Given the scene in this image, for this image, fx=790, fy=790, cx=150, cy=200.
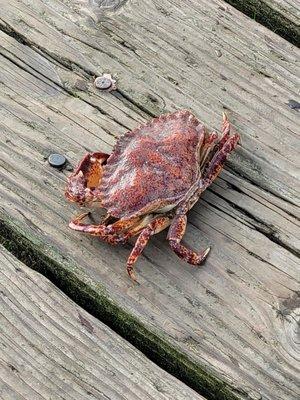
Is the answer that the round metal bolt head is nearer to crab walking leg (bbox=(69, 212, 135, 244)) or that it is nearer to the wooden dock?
the wooden dock

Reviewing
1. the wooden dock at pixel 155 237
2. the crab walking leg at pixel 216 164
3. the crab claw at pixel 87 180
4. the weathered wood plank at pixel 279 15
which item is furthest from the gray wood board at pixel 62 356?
the weathered wood plank at pixel 279 15

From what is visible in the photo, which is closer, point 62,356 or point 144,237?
point 62,356

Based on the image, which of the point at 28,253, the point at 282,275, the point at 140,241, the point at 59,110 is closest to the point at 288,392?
the point at 282,275

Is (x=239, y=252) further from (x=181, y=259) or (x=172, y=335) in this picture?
(x=172, y=335)

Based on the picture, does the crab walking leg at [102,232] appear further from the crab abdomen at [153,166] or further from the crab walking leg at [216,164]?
the crab walking leg at [216,164]

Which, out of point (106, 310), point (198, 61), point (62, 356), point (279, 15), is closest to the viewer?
point (62, 356)

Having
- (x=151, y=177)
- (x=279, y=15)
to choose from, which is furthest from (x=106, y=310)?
(x=279, y=15)

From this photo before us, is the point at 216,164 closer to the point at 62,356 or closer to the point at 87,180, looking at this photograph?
the point at 87,180

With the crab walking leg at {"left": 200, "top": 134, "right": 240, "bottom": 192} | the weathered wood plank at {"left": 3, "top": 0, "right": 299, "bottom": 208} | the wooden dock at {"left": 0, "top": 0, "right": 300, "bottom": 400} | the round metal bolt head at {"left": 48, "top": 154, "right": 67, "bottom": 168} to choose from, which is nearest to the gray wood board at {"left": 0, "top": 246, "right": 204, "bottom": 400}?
the wooden dock at {"left": 0, "top": 0, "right": 300, "bottom": 400}
